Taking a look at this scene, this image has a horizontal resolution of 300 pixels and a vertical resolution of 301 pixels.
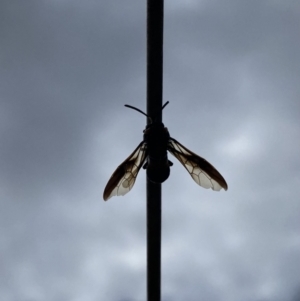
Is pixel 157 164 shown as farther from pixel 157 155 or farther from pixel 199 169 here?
pixel 199 169

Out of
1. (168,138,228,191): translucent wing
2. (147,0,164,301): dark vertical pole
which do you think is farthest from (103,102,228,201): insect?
(147,0,164,301): dark vertical pole

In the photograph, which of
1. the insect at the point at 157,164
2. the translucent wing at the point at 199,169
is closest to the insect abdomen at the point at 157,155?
the insect at the point at 157,164

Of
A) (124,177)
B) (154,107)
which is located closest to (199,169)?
(124,177)

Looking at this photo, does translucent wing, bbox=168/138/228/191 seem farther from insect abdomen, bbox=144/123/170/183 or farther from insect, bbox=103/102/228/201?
insect abdomen, bbox=144/123/170/183

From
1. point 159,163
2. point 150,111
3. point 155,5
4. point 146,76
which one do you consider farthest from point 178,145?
point 155,5

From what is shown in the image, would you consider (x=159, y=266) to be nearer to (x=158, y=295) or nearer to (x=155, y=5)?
(x=158, y=295)

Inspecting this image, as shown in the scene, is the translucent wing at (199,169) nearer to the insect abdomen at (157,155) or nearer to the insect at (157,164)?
the insect at (157,164)

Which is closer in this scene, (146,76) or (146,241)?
(146,76)
